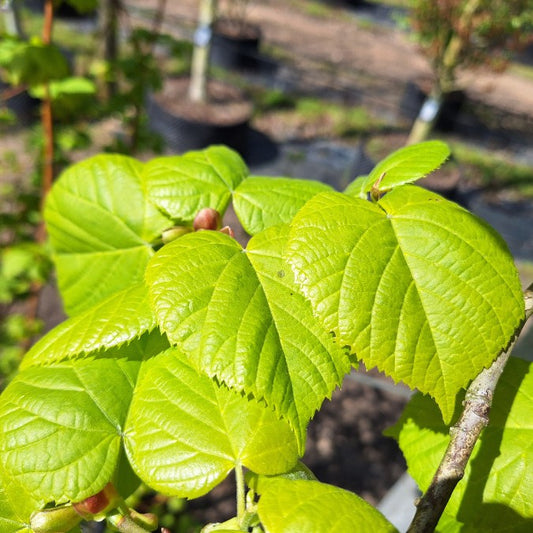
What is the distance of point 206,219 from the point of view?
88cm

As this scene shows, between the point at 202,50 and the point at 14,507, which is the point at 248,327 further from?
the point at 202,50

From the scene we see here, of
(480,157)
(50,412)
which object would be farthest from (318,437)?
(480,157)

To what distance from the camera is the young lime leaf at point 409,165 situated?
2.72 feet

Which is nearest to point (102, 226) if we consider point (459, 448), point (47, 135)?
point (459, 448)

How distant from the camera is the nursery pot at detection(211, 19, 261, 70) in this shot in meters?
8.55

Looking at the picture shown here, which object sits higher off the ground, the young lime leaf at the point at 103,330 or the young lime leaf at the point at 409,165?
the young lime leaf at the point at 409,165

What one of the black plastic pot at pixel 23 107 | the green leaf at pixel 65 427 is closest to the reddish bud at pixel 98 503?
the green leaf at pixel 65 427

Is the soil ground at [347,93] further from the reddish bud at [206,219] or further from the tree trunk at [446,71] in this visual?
the reddish bud at [206,219]

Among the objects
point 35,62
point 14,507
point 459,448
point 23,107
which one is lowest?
point 23,107

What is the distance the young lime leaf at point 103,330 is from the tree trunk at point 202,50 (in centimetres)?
517

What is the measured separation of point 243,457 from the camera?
2.23ft

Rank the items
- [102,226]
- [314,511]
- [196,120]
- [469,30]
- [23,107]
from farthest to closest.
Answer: [196,120]
[23,107]
[469,30]
[102,226]
[314,511]

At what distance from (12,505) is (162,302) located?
387 millimetres

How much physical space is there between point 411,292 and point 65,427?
52 cm
